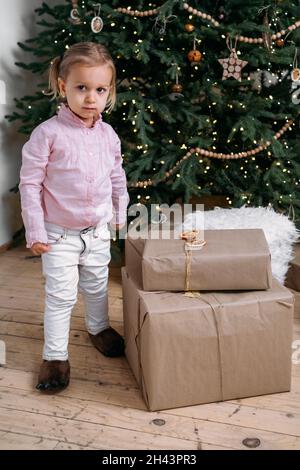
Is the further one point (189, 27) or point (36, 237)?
point (189, 27)

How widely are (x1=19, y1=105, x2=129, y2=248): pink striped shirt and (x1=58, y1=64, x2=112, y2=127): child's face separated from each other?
0.04 m

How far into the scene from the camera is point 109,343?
1.70 m

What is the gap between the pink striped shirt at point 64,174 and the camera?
1.44 m

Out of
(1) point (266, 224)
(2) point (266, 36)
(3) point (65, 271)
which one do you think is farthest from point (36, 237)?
(2) point (266, 36)

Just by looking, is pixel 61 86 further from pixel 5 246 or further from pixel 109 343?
pixel 5 246

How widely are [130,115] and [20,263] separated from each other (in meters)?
0.98

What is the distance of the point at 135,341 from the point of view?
150 cm

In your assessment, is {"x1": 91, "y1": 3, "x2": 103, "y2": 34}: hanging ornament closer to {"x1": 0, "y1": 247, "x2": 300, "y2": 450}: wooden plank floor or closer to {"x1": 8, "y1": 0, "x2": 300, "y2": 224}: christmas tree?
{"x1": 8, "y1": 0, "x2": 300, "y2": 224}: christmas tree

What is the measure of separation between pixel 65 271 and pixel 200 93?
3.78ft

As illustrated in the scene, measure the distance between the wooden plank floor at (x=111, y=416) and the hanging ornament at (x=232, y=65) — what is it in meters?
1.26

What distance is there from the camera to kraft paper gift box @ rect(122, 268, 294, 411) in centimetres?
134

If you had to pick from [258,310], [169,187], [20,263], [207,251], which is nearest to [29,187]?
[207,251]

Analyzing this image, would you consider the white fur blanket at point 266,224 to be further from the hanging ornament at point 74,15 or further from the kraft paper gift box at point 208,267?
the hanging ornament at point 74,15

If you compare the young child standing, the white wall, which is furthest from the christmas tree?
the young child standing
